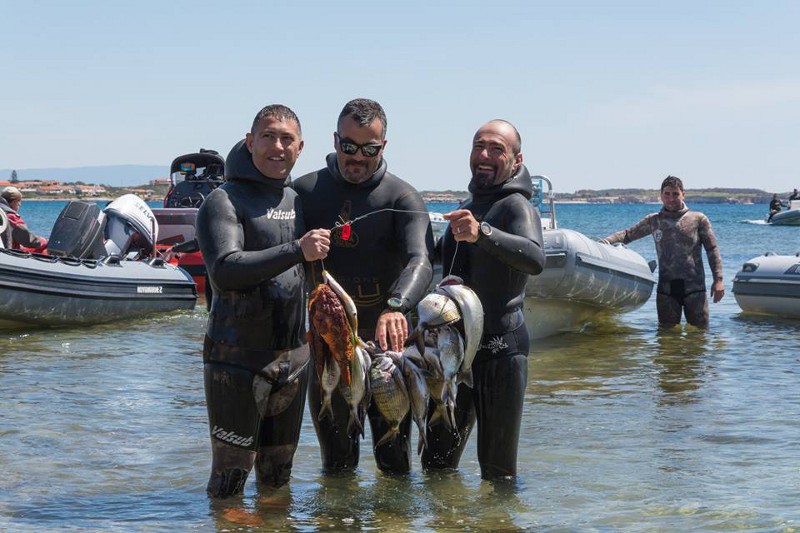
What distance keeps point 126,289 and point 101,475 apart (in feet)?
29.5

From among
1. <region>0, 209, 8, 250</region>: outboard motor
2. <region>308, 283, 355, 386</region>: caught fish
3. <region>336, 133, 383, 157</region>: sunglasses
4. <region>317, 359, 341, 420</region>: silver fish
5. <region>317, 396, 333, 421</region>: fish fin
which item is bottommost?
<region>317, 396, 333, 421</region>: fish fin

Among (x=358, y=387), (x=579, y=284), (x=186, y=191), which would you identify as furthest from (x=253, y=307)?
(x=186, y=191)

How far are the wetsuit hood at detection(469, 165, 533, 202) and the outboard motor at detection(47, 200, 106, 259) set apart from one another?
447 inches

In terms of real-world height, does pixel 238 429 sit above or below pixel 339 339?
below

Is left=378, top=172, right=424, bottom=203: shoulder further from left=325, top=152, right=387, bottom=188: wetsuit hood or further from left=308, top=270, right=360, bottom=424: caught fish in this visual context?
left=308, top=270, right=360, bottom=424: caught fish

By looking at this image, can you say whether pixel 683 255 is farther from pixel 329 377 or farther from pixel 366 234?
pixel 329 377

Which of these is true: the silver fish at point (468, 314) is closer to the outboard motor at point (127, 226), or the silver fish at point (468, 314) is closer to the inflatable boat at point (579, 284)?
the inflatable boat at point (579, 284)

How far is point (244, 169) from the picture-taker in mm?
4902

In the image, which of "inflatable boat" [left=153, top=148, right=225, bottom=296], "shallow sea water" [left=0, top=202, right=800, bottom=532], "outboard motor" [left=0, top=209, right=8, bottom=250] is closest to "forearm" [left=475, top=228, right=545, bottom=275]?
"shallow sea water" [left=0, top=202, right=800, bottom=532]

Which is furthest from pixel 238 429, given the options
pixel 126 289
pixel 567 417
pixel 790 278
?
pixel 790 278

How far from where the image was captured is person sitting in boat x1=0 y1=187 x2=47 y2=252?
15.5 m

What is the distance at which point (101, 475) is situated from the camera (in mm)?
6906

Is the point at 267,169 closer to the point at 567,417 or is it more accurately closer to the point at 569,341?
the point at 567,417

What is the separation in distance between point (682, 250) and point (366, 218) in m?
7.94
